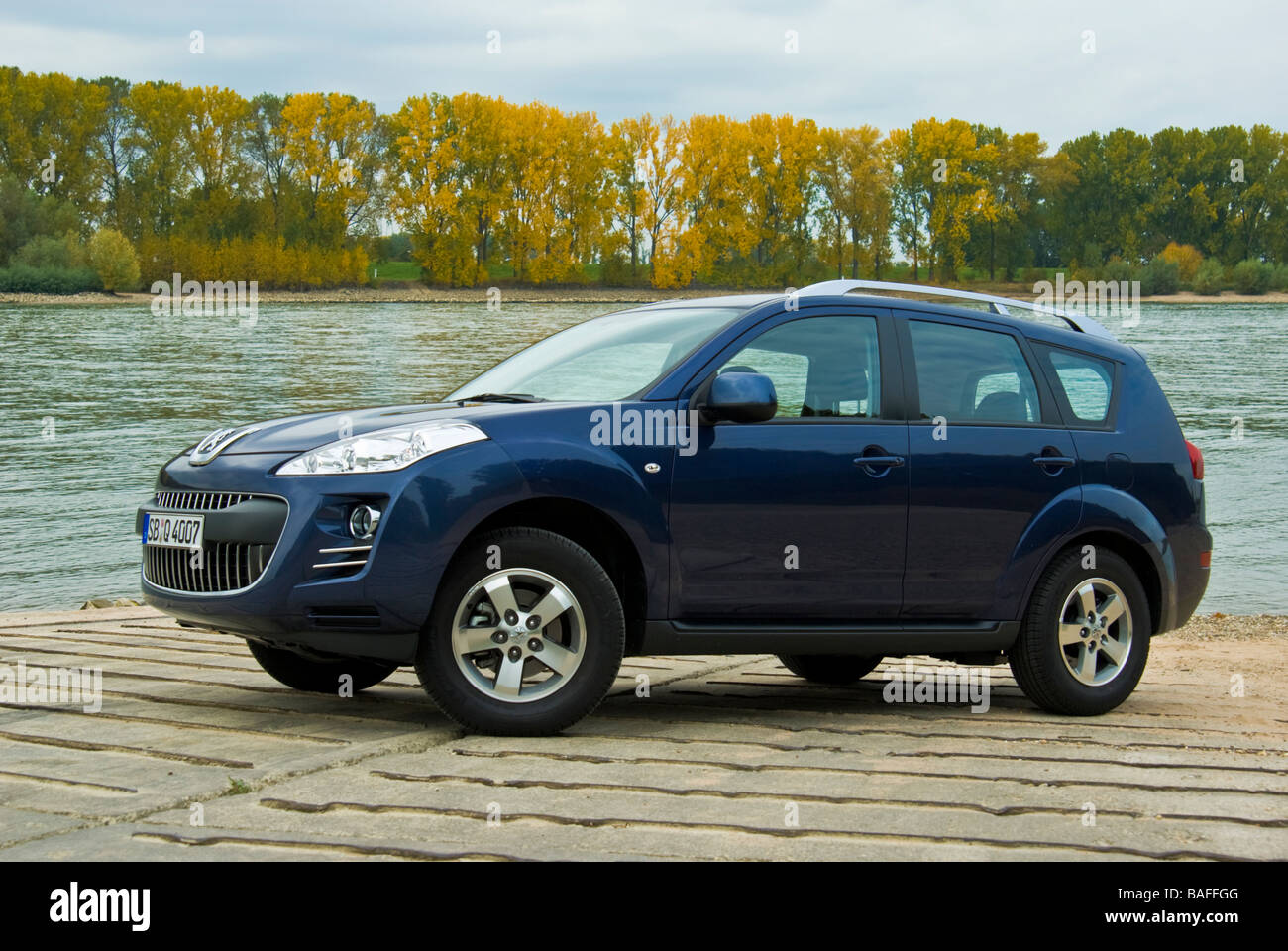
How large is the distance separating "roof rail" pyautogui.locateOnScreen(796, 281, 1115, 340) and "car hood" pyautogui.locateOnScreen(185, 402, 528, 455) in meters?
1.39

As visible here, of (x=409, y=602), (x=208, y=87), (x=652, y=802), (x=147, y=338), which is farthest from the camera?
(x=208, y=87)

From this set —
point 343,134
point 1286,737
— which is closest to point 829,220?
point 343,134

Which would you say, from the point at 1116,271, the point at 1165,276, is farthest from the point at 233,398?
the point at 1165,276

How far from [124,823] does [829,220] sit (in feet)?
342

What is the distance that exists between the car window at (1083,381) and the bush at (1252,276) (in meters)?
124

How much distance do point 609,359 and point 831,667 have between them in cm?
227

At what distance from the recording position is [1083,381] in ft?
23.0

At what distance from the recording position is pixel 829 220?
106000 mm

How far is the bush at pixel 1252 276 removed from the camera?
121375 mm

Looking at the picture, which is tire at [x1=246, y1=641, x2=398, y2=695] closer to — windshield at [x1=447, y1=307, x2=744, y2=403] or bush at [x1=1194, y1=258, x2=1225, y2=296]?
windshield at [x1=447, y1=307, x2=744, y2=403]

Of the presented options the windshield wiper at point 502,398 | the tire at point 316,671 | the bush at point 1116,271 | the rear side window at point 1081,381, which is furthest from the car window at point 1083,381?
the bush at point 1116,271

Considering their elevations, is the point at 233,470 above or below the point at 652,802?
above

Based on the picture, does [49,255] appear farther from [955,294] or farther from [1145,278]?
[955,294]
